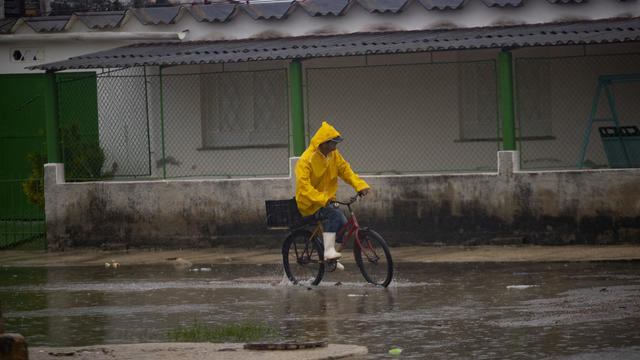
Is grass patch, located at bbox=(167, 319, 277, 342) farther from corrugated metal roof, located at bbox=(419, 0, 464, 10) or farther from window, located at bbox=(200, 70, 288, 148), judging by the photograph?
window, located at bbox=(200, 70, 288, 148)

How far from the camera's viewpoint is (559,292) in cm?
1020

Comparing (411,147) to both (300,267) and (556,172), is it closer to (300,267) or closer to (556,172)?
(556,172)

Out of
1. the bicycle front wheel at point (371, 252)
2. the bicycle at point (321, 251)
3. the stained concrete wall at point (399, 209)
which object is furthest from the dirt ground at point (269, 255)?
the bicycle front wheel at point (371, 252)

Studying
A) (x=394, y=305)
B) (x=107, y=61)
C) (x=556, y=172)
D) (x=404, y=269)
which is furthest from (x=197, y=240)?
(x=394, y=305)

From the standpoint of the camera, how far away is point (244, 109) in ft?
63.4

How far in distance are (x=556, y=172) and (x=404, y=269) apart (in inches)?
124

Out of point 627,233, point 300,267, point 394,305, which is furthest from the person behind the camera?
point 627,233

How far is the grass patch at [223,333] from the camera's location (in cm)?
827

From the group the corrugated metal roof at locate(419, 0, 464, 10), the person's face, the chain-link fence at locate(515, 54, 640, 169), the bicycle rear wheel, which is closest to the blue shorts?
the bicycle rear wheel

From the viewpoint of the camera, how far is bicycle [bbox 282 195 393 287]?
11.2m

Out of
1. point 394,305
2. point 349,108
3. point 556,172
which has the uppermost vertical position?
point 349,108

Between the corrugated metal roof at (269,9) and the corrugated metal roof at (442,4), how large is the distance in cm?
227

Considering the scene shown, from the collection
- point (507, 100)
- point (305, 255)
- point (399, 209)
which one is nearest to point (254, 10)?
point (399, 209)

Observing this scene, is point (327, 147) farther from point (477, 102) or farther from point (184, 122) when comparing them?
point (184, 122)
